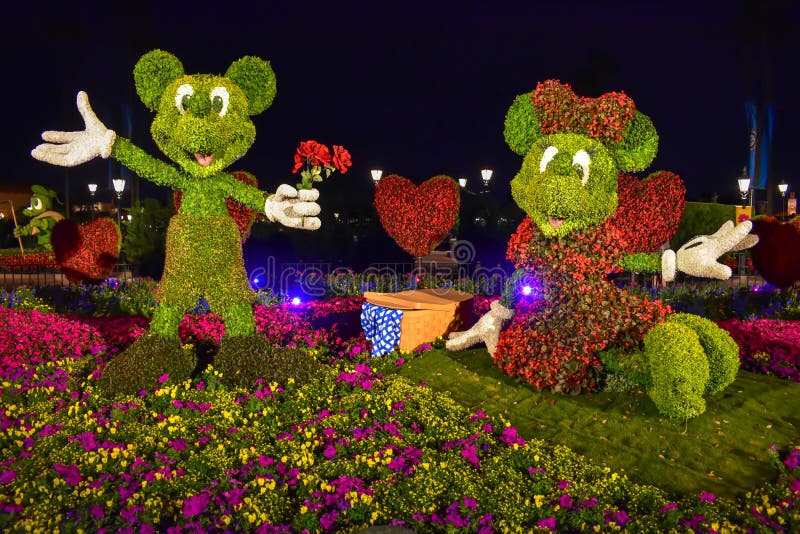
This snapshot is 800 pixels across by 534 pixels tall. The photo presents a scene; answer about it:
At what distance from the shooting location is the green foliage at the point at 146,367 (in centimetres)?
530

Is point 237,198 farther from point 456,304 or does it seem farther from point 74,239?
point 74,239

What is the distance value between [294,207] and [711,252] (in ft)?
11.8

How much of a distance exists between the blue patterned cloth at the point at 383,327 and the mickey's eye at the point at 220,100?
2.87m

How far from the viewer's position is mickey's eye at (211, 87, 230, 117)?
5.46 m

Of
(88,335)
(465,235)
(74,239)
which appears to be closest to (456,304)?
(88,335)

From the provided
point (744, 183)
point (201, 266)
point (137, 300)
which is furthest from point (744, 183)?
point (201, 266)

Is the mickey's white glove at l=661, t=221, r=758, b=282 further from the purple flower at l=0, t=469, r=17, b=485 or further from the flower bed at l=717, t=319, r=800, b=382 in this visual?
the purple flower at l=0, t=469, r=17, b=485

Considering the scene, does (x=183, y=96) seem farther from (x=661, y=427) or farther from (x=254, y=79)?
(x=661, y=427)

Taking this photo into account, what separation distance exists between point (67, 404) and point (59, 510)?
1.98 meters

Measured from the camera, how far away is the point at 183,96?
5.37 m

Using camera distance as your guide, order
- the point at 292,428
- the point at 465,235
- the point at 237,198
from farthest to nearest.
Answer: the point at 465,235
the point at 237,198
the point at 292,428

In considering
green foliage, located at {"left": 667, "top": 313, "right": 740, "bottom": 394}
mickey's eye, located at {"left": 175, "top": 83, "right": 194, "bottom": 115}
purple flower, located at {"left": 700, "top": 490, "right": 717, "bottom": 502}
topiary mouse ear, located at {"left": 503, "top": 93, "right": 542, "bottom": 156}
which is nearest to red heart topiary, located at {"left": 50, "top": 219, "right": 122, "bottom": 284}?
mickey's eye, located at {"left": 175, "top": 83, "right": 194, "bottom": 115}

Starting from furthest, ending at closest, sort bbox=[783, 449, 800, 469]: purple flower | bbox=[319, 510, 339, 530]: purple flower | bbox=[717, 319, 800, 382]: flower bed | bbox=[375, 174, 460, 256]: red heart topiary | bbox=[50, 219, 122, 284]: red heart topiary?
bbox=[375, 174, 460, 256]: red heart topiary < bbox=[50, 219, 122, 284]: red heart topiary < bbox=[717, 319, 800, 382]: flower bed < bbox=[783, 449, 800, 469]: purple flower < bbox=[319, 510, 339, 530]: purple flower

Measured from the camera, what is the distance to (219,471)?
3945 mm
